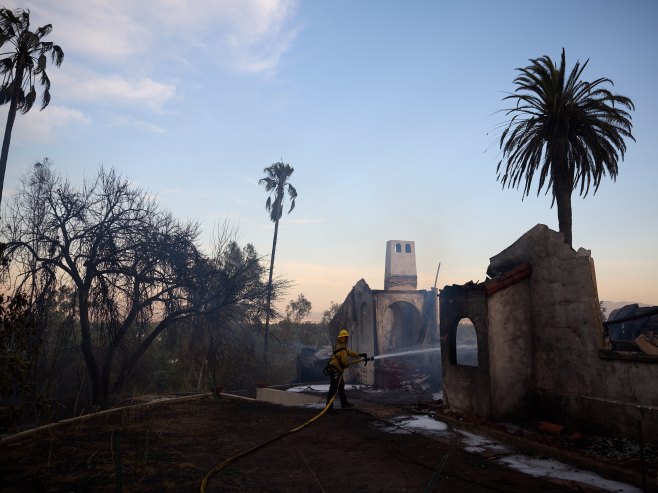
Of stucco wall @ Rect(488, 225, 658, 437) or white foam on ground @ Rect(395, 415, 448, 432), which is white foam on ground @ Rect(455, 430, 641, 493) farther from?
stucco wall @ Rect(488, 225, 658, 437)

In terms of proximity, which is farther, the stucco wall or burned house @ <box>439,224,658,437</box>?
burned house @ <box>439,224,658,437</box>

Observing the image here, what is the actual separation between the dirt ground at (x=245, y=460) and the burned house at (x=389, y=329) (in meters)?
8.94

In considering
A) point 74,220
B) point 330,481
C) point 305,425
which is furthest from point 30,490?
point 74,220

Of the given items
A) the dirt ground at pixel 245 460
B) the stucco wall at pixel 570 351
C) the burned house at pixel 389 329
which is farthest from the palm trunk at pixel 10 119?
the stucco wall at pixel 570 351

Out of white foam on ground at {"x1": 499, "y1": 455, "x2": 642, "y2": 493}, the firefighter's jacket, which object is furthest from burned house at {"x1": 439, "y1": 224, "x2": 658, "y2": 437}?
the firefighter's jacket

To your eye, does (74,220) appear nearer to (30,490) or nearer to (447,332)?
(30,490)

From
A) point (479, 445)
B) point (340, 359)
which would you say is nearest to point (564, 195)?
point (340, 359)

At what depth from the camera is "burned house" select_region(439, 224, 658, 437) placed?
815 cm

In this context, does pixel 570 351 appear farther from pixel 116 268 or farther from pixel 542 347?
pixel 116 268

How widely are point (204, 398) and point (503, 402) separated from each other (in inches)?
398

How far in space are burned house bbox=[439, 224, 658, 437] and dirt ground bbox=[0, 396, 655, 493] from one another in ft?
6.06

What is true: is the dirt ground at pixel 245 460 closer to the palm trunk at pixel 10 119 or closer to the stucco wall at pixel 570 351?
the stucco wall at pixel 570 351

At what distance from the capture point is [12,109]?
A: 57.7 ft

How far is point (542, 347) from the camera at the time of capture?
952cm
